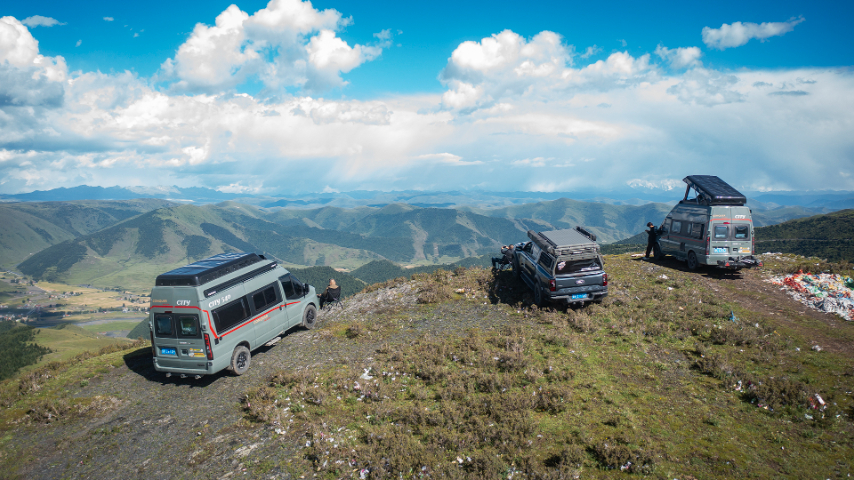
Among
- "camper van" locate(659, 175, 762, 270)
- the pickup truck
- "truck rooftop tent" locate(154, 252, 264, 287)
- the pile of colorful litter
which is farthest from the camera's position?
"camper van" locate(659, 175, 762, 270)

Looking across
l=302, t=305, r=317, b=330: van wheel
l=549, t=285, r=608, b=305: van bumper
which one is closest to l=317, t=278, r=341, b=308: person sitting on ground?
l=302, t=305, r=317, b=330: van wheel

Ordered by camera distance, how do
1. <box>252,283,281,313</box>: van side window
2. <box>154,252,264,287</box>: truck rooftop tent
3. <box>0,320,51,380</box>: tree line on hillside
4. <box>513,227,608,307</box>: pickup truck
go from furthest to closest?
1. <box>0,320,51,380</box>: tree line on hillside
2. <box>513,227,608,307</box>: pickup truck
3. <box>252,283,281,313</box>: van side window
4. <box>154,252,264,287</box>: truck rooftop tent

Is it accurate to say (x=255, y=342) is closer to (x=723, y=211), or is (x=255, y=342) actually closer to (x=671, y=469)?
(x=671, y=469)

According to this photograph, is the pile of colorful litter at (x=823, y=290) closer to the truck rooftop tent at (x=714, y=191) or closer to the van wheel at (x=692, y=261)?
the van wheel at (x=692, y=261)

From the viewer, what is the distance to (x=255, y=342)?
1457 cm

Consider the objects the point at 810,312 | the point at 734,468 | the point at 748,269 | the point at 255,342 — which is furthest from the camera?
the point at 748,269

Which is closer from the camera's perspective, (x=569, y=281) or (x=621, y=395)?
(x=621, y=395)

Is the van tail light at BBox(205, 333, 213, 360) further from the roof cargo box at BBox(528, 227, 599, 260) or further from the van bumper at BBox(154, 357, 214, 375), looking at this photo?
the roof cargo box at BBox(528, 227, 599, 260)

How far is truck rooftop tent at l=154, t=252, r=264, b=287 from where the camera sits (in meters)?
12.8

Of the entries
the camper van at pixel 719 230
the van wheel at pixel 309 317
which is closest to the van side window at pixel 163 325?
the van wheel at pixel 309 317

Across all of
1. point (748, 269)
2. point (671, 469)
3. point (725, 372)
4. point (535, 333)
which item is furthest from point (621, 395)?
point (748, 269)

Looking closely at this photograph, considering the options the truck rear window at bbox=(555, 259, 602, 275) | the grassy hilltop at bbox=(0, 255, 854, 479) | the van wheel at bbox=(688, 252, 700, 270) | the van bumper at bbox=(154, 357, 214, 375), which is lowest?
the grassy hilltop at bbox=(0, 255, 854, 479)

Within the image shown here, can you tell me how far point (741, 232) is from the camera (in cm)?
2056

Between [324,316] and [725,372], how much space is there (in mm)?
17598
